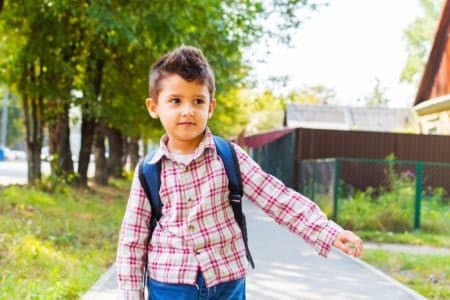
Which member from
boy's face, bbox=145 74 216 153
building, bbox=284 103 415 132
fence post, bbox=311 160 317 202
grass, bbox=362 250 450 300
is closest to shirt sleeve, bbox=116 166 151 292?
boy's face, bbox=145 74 216 153

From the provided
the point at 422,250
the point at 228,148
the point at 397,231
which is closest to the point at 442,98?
the point at 397,231

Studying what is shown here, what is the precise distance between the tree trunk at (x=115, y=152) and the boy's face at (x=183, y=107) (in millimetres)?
25713

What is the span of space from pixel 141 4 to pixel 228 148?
11890 millimetres

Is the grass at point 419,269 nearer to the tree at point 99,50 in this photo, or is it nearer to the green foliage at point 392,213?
the green foliage at point 392,213

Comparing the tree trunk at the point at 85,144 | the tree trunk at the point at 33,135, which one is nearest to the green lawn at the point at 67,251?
the tree trunk at the point at 33,135

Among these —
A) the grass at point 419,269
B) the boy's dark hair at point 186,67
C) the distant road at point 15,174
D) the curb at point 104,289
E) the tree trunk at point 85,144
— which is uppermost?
the boy's dark hair at point 186,67

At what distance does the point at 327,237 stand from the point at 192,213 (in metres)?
0.58

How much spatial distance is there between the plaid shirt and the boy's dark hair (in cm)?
26

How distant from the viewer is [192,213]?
3.26m

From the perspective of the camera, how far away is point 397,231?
48.3 ft

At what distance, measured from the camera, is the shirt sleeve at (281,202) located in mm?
3393

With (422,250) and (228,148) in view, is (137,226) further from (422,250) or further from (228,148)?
(422,250)

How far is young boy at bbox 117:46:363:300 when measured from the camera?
3252 millimetres

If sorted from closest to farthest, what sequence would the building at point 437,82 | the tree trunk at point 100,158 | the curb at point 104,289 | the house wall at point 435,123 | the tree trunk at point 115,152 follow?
1. the curb at point 104,289
2. the building at point 437,82
3. the house wall at point 435,123
4. the tree trunk at point 100,158
5. the tree trunk at point 115,152
